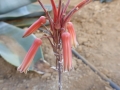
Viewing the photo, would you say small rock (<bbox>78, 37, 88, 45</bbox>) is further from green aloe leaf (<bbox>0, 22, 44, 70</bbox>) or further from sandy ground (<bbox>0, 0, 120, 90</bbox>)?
green aloe leaf (<bbox>0, 22, 44, 70</bbox>)

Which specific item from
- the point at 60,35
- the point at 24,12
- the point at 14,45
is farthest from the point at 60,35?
the point at 24,12

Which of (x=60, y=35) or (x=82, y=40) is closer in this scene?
(x=60, y=35)

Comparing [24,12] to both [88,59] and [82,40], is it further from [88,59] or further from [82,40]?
[88,59]

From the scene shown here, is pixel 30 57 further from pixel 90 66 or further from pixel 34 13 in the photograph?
pixel 34 13

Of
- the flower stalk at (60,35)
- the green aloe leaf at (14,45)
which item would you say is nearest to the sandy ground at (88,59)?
the green aloe leaf at (14,45)

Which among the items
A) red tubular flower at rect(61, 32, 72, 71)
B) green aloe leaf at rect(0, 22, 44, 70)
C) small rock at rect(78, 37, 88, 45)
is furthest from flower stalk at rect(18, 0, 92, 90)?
small rock at rect(78, 37, 88, 45)

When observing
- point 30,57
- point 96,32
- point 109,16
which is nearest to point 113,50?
point 96,32

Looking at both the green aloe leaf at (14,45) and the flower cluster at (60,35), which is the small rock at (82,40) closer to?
the green aloe leaf at (14,45)
